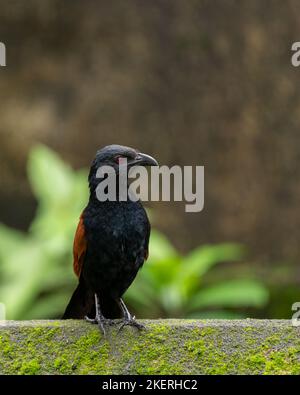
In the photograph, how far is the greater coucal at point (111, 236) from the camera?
474 cm

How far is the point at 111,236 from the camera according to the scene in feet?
15.6

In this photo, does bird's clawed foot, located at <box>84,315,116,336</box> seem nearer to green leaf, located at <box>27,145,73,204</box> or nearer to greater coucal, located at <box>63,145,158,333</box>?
greater coucal, located at <box>63,145,158,333</box>

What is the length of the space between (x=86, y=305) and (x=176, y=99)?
6361mm

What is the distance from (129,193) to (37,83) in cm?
696

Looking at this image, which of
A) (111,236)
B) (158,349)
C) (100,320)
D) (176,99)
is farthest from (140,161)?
(176,99)

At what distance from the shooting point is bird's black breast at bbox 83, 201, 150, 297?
187 inches

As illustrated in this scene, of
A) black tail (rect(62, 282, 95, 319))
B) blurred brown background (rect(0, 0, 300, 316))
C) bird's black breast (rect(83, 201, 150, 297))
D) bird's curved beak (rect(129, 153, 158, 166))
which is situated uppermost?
blurred brown background (rect(0, 0, 300, 316))

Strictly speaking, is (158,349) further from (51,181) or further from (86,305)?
(51,181)

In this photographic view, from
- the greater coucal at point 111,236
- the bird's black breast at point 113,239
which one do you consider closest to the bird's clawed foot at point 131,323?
the greater coucal at point 111,236

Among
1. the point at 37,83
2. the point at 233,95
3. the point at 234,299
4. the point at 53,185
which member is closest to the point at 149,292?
the point at 234,299

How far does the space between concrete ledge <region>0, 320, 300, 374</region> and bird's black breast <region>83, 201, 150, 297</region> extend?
1.69 feet

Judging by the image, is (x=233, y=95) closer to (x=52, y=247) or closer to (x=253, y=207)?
(x=253, y=207)

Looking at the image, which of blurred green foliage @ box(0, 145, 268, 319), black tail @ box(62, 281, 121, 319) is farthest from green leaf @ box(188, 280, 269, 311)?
black tail @ box(62, 281, 121, 319)

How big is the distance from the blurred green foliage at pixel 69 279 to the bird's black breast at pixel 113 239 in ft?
10.7
